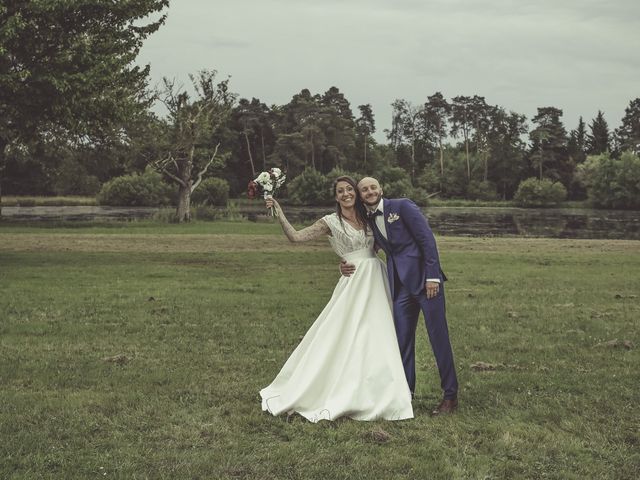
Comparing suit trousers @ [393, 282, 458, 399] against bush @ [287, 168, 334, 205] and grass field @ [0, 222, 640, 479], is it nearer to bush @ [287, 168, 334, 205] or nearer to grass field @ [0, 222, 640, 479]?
grass field @ [0, 222, 640, 479]

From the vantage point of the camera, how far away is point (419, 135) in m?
133

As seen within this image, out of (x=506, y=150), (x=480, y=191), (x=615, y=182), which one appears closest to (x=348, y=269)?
(x=615, y=182)

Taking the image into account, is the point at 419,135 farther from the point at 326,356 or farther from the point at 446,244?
the point at 326,356

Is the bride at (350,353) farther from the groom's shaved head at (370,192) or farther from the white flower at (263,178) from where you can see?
the white flower at (263,178)

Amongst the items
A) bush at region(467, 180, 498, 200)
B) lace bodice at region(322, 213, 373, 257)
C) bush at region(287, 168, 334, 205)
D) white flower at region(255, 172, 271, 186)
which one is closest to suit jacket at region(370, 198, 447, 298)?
lace bodice at region(322, 213, 373, 257)

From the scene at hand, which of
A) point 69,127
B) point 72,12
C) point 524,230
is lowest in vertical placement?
point 524,230

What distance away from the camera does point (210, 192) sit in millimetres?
75750

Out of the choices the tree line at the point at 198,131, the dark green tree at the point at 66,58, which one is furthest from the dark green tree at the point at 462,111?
the dark green tree at the point at 66,58

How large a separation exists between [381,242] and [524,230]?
4042 centimetres

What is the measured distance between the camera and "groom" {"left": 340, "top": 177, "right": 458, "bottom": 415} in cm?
700

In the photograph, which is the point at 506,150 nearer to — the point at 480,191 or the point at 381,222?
the point at 480,191

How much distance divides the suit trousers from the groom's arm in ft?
0.67

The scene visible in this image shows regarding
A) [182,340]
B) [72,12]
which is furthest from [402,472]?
[72,12]

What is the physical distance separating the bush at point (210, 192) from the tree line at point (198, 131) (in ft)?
11.6
